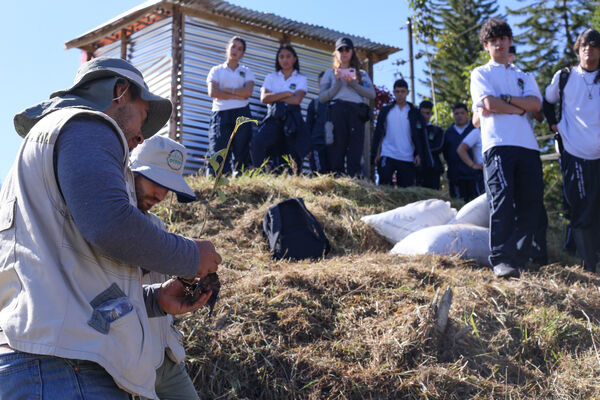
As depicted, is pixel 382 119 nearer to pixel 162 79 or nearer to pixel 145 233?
pixel 162 79

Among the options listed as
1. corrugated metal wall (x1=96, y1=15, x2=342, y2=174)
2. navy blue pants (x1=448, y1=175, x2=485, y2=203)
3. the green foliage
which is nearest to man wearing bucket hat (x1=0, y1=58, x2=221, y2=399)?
navy blue pants (x1=448, y1=175, x2=485, y2=203)

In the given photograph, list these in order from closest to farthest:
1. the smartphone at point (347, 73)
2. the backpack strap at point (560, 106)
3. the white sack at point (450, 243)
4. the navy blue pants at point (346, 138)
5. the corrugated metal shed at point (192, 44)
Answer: the white sack at point (450, 243) < the backpack strap at point (560, 106) < the smartphone at point (347, 73) < the navy blue pants at point (346, 138) < the corrugated metal shed at point (192, 44)

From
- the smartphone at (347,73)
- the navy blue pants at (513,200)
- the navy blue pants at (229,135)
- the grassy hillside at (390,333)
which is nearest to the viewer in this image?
the grassy hillside at (390,333)

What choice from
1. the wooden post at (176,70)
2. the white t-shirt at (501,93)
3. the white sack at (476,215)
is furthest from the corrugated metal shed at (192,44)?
the white t-shirt at (501,93)

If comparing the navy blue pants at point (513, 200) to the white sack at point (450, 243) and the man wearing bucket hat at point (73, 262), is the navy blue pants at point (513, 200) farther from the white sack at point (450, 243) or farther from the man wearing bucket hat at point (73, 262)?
the man wearing bucket hat at point (73, 262)

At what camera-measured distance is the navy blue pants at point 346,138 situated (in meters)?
7.18

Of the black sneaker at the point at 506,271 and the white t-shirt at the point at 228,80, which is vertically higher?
the white t-shirt at the point at 228,80

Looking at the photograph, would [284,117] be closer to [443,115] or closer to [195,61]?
[195,61]

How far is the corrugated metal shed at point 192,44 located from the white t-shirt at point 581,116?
5101 mm

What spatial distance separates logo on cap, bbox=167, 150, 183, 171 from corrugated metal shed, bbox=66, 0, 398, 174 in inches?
276

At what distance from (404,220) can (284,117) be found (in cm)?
224

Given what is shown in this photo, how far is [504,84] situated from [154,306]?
3656mm

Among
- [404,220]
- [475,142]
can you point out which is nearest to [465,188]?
[475,142]

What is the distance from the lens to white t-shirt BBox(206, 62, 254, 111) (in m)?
7.34
